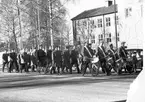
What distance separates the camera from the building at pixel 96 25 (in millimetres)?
68000

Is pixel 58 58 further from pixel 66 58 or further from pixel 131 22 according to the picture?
pixel 131 22

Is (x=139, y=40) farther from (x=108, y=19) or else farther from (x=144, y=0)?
(x=144, y=0)

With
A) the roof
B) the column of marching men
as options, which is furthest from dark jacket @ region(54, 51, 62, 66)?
the roof

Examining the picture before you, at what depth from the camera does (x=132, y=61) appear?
69.7 feet

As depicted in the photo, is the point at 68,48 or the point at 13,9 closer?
the point at 68,48

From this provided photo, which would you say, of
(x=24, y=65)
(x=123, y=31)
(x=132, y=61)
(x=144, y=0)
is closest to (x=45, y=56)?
(x=24, y=65)

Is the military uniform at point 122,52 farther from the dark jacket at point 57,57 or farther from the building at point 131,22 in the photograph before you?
the building at point 131,22

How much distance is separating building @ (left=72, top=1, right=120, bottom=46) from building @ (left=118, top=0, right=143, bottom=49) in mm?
11632

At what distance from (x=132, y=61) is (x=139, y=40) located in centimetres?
3023

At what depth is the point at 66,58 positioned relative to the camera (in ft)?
78.0

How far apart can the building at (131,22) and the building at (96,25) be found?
38.2 feet

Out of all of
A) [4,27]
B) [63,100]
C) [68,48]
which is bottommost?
[63,100]

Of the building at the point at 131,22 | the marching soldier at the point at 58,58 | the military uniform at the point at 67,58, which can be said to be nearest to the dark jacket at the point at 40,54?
the marching soldier at the point at 58,58

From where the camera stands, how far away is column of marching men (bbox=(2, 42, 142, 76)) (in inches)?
781
